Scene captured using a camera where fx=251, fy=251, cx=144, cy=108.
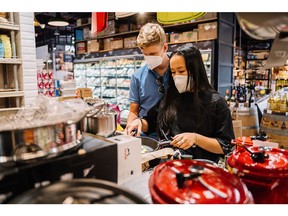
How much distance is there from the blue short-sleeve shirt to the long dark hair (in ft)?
1.25

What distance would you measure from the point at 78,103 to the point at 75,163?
12.4 inches

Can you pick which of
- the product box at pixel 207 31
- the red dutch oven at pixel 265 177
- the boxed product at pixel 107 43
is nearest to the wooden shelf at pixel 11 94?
the red dutch oven at pixel 265 177

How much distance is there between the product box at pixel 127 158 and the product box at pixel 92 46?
6856 mm

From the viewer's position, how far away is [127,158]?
41.9 inches

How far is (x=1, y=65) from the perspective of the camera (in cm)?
333

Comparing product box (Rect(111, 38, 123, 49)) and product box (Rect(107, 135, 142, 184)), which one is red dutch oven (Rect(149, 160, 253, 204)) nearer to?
product box (Rect(107, 135, 142, 184))

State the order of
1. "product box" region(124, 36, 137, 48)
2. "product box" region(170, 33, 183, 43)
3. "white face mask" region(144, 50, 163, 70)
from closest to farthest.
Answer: "white face mask" region(144, 50, 163, 70) < "product box" region(170, 33, 183, 43) < "product box" region(124, 36, 137, 48)

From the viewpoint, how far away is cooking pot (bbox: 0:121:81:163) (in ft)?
2.65

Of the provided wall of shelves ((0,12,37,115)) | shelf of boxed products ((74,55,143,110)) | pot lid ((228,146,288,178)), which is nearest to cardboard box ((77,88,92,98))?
shelf of boxed products ((74,55,143,110))

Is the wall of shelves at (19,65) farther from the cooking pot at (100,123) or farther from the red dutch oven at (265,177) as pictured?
the red dutch oven at (265,177)

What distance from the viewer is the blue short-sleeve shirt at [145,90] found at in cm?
240

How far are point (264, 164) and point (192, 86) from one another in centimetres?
97

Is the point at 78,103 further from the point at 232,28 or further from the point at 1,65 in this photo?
the point at 232,28
